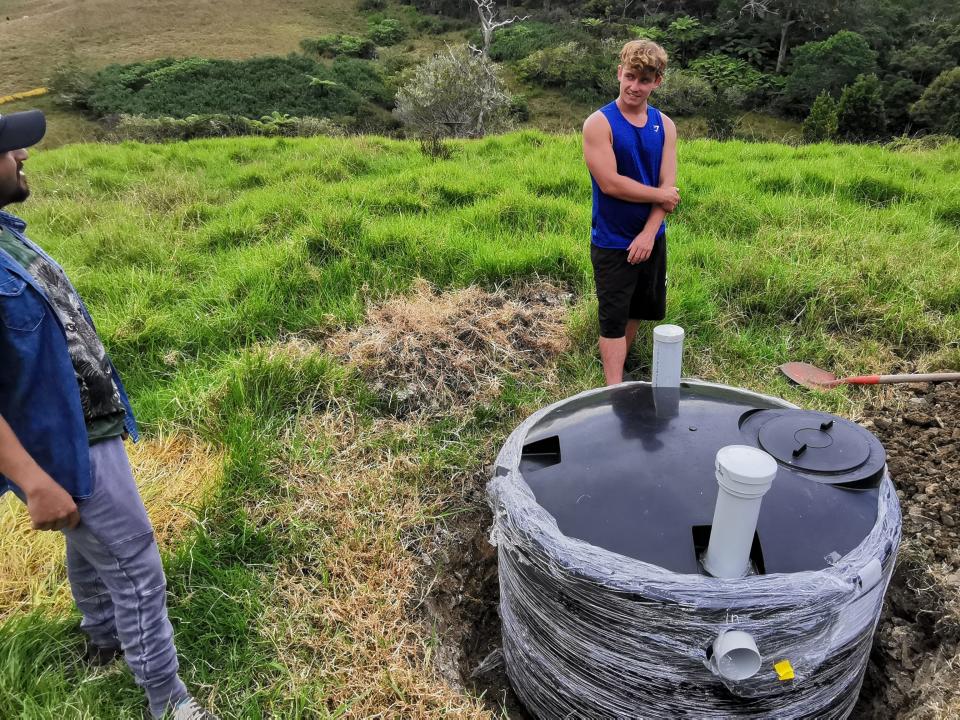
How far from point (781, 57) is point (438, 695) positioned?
33.6 metres

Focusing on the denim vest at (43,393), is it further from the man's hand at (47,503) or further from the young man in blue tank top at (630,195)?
the young man in blue tank top at (630,195)

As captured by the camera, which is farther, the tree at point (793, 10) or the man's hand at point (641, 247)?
the tree at point (793, 10)

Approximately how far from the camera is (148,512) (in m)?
2.36

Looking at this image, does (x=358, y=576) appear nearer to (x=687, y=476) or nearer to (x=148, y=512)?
(x=148, y=512)

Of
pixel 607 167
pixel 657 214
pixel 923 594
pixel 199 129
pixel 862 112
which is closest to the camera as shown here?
pixel 923 594

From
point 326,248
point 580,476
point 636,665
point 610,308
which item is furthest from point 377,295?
point 636,665

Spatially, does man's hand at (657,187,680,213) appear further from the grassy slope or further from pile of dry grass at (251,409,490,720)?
the grassy slope

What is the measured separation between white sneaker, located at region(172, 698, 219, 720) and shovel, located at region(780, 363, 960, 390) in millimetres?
2995

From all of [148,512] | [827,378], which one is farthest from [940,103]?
[148,512]

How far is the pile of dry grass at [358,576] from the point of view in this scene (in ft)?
6.01

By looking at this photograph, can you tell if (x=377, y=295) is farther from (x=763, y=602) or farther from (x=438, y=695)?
(x=763, y=602)

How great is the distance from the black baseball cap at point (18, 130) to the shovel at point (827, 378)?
3319mm

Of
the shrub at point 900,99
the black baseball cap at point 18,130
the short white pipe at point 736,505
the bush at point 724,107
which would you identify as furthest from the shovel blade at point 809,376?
the shrub at point 900,99

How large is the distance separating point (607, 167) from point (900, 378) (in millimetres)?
1743
